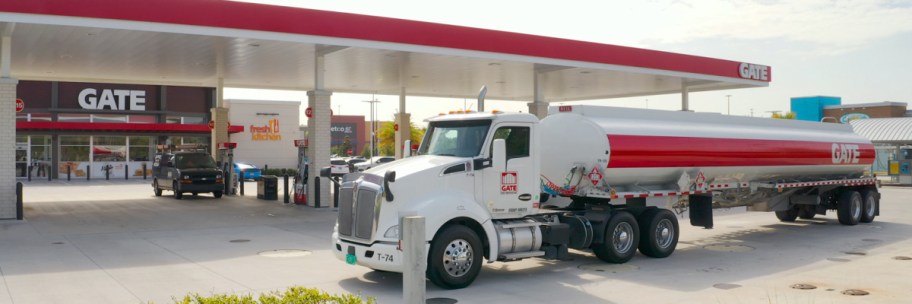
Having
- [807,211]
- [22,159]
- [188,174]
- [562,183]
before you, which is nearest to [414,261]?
[562,183]

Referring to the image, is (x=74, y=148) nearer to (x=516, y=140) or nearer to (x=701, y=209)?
(x=701, y=209)

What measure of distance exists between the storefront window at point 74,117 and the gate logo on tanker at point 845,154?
134 ft

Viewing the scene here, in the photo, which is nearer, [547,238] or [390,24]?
[547,238]

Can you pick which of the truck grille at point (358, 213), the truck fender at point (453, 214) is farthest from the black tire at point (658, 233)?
the truck grille at point (358, 213)

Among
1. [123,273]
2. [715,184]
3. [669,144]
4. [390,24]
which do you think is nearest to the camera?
[123,273]

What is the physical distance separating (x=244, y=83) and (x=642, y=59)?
57.5 feet

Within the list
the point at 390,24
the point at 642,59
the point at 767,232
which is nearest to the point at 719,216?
the point at 767,232

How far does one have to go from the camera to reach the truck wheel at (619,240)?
12.4 meters

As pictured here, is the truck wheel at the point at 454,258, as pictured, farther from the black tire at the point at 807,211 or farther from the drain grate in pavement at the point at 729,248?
the black tire at the point at 807,211

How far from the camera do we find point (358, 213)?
10352 millimetres

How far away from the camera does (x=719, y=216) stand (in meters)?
21.5

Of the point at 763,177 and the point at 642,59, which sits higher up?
the point at 642,59

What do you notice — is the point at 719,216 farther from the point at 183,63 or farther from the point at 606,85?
the point at 183,63

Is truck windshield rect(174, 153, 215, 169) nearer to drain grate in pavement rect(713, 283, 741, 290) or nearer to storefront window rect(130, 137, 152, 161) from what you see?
storefront window rect(130, 137, 152, 161)
